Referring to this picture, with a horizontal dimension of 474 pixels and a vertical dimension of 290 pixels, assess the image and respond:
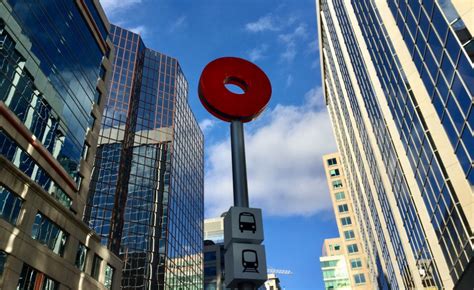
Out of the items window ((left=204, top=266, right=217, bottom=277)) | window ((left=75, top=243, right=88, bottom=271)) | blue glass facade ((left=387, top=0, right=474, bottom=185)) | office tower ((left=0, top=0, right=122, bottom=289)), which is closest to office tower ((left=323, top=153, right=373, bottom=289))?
window ((left=204, top=266, right=217, bottom=277))

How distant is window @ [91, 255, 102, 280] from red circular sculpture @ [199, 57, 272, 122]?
2787 cm

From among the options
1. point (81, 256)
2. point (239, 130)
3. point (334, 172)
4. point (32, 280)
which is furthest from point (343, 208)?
point (239, 130)

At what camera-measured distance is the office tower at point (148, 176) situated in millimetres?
60906

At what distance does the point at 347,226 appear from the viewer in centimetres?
8344

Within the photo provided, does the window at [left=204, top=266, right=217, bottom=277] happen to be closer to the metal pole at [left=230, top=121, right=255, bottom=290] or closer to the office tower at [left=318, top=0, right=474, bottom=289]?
the office tower at [left=318, top=0, right=474, bottom=289]

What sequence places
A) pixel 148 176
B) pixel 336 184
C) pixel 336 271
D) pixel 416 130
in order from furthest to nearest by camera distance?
pixel 336 184, pixel 336 271, pixel 148 176, pixel 416 130

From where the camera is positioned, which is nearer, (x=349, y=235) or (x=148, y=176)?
(x=148, y=176)

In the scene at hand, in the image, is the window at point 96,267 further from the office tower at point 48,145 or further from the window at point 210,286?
the window at point 210,286

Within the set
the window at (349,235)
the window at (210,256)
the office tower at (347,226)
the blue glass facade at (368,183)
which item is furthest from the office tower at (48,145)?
the window at (210,256)

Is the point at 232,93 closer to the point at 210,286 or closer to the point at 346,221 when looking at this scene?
the point at 346,221

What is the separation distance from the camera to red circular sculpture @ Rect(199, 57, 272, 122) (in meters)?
12.0

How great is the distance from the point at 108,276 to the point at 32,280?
12.0 meters

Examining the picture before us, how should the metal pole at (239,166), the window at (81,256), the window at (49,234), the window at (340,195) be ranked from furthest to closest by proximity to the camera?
the window at (340,195) → the window at (81,256) → the window at (49,234) → the metal pole at (239,166)

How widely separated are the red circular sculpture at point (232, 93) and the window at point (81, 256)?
25.7 m
